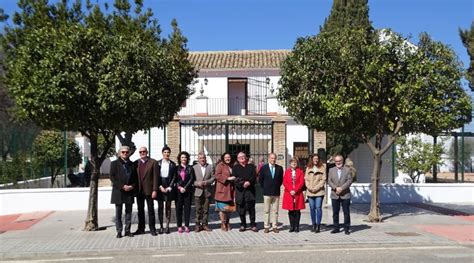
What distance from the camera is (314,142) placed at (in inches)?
723

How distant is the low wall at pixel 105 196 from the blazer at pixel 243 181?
6.55m

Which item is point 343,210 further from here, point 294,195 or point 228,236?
point 228,236

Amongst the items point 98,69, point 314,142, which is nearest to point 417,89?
point 314,142

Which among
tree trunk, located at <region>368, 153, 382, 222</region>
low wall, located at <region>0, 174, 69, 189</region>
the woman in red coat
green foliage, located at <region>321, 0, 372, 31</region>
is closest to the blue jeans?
the woman in red coat

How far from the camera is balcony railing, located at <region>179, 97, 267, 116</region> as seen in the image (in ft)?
108

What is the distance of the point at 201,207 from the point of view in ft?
40.4

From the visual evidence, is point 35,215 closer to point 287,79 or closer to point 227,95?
point 287,79

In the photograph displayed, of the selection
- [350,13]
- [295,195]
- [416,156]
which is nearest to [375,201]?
[295,195]

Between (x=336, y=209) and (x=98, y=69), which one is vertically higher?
(x=98, y=69)

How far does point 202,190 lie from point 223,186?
1.54ft

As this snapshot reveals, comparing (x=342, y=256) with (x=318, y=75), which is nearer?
(x=342, y=256)

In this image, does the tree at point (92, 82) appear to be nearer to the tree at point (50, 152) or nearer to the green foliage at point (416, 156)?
the tree at point (50, 152)

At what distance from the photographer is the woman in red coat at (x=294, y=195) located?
39.3 ft

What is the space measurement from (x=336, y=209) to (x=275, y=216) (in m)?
1.33
